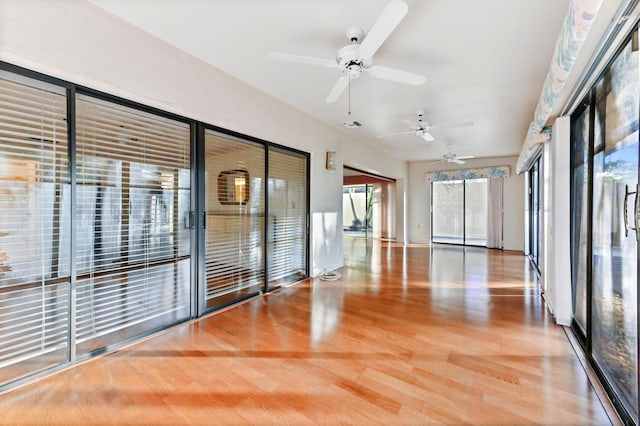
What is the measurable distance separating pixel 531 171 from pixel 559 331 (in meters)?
5.04

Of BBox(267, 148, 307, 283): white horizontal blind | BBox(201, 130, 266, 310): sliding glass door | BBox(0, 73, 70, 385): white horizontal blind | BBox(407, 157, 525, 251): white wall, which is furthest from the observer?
BBox(407, 157, 525, 251): white wall

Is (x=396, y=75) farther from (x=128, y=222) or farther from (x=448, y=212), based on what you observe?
(x=448, y=212)

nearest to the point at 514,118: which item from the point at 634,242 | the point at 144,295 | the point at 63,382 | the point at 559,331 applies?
the point at 559,331

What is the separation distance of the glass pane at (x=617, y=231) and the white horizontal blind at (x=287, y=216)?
3218 millimetres

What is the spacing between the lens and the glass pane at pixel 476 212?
27.0 ft

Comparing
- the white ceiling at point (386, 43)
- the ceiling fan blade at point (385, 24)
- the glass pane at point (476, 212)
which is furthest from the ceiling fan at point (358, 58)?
the glass pane at point (476, 212)

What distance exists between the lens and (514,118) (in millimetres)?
4426

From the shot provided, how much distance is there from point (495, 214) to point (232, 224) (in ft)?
23.9

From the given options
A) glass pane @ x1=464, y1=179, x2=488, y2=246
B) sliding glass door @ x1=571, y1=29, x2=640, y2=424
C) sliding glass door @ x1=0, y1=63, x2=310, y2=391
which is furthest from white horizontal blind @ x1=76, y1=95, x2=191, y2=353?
glass pane @ x1=464, y1=179, x2=488, y2=246

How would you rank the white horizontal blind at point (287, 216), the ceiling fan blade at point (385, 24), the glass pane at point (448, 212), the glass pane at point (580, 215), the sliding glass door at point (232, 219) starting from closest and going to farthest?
the ceiling fan blade at point (385, 24) < the glass pane at point (580, 215) < the sliding glass door at point (232, 219) < the white horizontal blind at point (287, 216) < the glass pane at point (448, 212)

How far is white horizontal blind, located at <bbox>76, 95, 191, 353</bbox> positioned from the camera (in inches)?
85.3

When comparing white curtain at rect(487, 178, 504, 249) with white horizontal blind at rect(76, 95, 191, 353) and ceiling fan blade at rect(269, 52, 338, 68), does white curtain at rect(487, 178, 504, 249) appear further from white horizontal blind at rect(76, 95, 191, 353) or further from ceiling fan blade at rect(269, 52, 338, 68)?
white horizontal blind at rect(76, 95, 191, 353)

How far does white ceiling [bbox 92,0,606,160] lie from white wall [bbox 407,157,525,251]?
4.16 m

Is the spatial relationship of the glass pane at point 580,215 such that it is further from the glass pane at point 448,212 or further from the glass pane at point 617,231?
the glass pane at point 448,212
